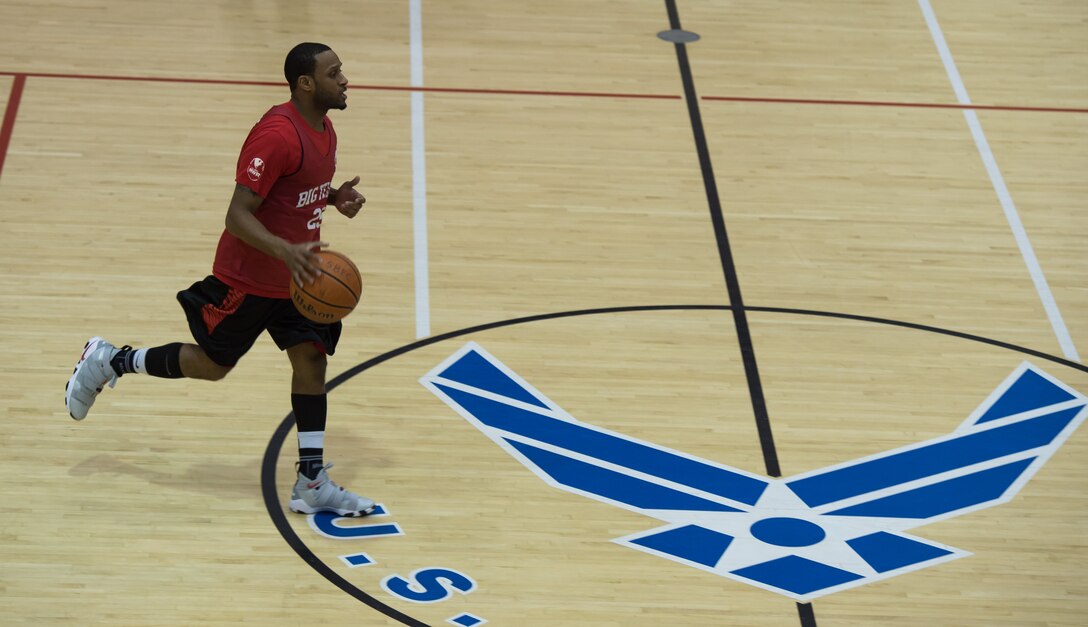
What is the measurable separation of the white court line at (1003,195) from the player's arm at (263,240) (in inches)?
159

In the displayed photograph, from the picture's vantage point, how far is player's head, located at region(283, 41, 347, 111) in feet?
18.4

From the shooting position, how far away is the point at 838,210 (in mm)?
8859

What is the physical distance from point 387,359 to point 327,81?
6.38 feet

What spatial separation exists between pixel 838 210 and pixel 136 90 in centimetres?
433

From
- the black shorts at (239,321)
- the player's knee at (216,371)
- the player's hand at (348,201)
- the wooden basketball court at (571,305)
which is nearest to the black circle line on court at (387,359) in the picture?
the wooden basketball court at (571,305)

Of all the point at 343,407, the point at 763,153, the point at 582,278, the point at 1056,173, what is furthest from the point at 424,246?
the point at 1056,173

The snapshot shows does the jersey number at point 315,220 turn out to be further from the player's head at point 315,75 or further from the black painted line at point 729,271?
the black painted line at point 729,271

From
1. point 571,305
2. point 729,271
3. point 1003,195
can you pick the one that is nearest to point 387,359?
point 571,305

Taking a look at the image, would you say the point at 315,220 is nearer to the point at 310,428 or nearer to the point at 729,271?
the point at 310,428

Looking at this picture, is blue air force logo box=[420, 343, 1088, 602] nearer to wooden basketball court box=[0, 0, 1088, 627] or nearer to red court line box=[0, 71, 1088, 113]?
wooden basketball court box=[0, 0, 1088, 627]

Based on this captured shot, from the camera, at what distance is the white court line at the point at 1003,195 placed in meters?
7.88

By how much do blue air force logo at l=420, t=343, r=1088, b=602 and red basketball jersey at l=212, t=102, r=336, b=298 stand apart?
139cm

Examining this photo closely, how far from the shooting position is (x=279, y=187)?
18.5ft

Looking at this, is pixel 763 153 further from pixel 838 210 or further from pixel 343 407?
pixel 343 407
